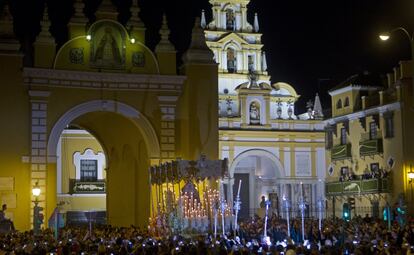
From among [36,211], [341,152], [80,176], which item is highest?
[341,152]

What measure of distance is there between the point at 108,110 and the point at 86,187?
15.4m

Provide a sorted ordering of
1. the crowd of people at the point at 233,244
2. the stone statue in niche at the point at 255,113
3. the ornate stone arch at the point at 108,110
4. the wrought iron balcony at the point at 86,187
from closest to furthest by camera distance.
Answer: the crowd of people at the point at 233,244 → the ornate stone arch at the point at 108,110 → the wrought iron balcony at the point at 86,187 → the stone statue in niche at the point at 255,113

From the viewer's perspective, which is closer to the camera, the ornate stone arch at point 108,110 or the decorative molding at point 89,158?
the ornate stone arch at point 108,110

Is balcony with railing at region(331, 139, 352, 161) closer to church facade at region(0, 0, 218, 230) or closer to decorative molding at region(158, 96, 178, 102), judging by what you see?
church facade at region(0, 0, 218, 230)

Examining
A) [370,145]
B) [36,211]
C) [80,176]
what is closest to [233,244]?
[36,211]

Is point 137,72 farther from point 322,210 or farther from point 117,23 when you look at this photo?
point 322,210

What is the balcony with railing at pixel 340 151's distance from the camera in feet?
171

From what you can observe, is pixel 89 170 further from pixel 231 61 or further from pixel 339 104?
pixel 339 104

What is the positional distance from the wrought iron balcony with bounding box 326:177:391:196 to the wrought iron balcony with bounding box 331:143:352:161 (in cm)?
177

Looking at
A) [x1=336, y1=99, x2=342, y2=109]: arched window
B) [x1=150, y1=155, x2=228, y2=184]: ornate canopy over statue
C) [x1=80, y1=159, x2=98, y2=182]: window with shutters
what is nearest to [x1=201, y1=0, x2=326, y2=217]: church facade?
[x1=336, y1=99, x2=342, y2=109]: arched window

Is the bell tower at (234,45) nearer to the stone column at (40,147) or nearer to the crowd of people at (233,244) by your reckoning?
the stone column at (40,147)

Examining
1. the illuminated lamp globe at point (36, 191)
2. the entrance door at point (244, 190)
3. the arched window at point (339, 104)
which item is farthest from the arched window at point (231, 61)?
the illuminated lamp globe at point (36, 191)

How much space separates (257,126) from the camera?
57656 millimetres

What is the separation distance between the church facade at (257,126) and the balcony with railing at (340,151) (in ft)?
14.0
